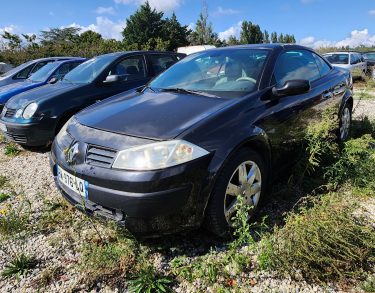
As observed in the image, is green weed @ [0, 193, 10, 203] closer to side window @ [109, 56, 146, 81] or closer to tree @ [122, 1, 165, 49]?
side window @ [109, 56, 146, 81]

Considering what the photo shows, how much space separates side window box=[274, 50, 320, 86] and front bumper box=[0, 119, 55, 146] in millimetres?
3289

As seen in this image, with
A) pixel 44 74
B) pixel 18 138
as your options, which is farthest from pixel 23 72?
pixel 18 138

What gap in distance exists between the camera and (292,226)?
2.26 metres

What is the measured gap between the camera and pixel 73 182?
247cm

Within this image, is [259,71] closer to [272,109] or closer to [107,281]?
[272,109]

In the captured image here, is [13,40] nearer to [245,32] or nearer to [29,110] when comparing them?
[29,110]

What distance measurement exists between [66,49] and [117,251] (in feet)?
84.6

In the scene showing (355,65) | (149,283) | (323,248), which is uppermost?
(355,65)

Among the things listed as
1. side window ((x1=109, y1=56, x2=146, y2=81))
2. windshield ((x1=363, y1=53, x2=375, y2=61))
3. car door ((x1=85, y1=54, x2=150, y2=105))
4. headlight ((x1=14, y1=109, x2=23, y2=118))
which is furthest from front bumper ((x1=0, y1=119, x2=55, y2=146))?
windshield ((x1=363, y1=53, x2=375, y2=61))

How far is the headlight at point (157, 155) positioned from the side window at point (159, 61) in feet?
14.3

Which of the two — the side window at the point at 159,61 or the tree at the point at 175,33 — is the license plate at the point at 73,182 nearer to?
the side window at the point at 159,61

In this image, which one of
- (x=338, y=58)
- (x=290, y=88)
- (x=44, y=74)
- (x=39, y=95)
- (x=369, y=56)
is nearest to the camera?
(x=290, y=88)

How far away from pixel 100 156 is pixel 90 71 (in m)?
3.81

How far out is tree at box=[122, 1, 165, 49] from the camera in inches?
1757
